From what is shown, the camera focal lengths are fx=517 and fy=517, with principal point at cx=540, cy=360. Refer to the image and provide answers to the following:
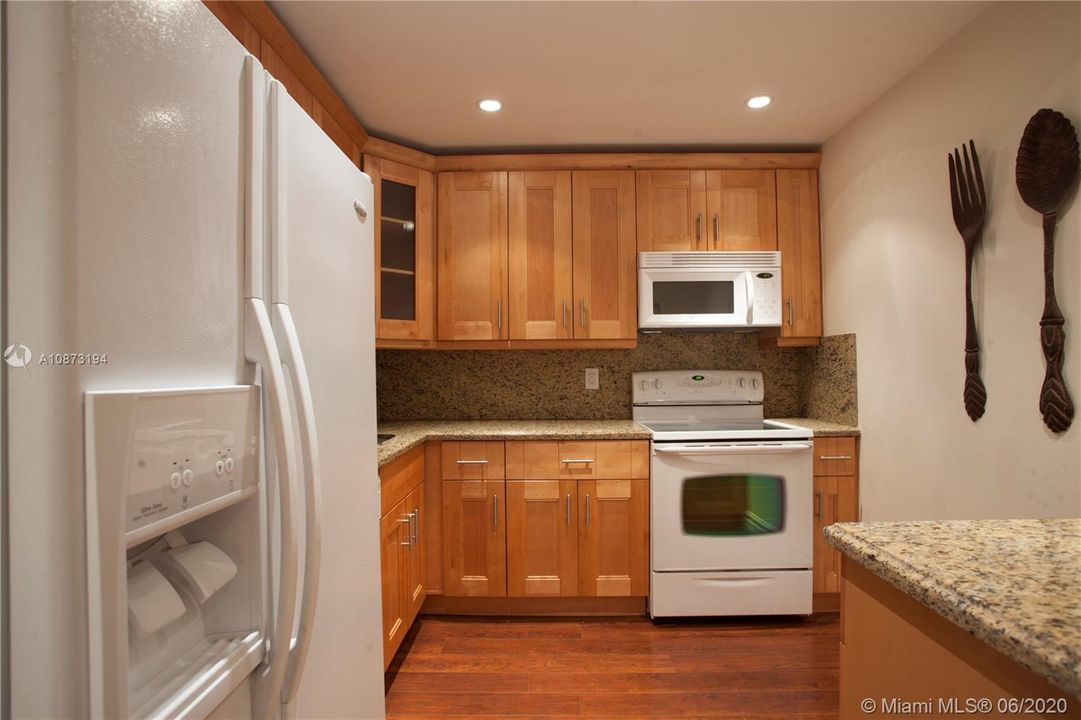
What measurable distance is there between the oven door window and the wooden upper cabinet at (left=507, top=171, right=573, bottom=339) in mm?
1039

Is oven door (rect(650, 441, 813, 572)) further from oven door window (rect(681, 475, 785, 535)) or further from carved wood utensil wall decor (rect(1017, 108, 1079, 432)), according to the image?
carved wood utensil wall decor (rect(1017, 108, 1079, 432))

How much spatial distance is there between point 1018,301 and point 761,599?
1.62 m

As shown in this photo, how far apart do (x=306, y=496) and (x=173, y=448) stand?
25 centimetres

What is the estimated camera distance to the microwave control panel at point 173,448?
19.5 inches

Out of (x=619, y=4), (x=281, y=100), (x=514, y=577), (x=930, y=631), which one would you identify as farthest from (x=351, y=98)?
(x=930, y=631)

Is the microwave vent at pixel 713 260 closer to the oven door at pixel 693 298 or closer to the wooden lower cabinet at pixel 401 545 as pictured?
the oven door at pixel 693 298

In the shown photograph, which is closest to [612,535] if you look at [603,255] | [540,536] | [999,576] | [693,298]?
[540,536]

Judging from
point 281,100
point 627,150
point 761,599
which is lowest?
point 761,599

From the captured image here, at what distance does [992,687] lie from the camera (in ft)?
1.94

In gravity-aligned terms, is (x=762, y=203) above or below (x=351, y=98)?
below

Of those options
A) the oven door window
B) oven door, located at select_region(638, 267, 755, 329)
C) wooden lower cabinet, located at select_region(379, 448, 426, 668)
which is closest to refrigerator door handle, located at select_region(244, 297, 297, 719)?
wooden lower cabinet, located at select_region(379, 448, 426, 668)

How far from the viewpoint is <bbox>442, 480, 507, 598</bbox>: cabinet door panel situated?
253cm

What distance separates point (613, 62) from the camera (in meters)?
2.03

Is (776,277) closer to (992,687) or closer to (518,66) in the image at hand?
(518,66)
